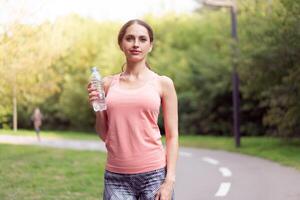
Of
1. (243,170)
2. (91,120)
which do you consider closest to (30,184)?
(243,170)

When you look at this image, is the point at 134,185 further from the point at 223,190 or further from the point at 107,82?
the point at 223,190

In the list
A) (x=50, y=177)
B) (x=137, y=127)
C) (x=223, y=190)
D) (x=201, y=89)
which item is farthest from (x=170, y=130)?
(x=201, y=89)

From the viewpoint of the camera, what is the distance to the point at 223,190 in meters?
9.55

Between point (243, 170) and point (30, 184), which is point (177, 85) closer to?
point (243, 170)

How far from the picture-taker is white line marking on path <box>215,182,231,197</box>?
9078 millimetres

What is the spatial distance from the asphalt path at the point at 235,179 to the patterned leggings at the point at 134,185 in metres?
5.82

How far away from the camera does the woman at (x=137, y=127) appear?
2.90 m

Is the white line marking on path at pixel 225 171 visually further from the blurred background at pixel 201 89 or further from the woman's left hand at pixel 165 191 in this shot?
the woman's left hand at pixel 165 191

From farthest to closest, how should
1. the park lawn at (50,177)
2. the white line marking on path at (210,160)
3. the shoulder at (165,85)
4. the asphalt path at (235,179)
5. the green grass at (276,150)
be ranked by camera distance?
the white line marking on path at (210,160) → the green grass at (276,150) → the asphalt path at (235,179) → the park lawn at (50,177) → the shoulder at (165,85)

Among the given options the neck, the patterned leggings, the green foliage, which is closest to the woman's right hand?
the neck

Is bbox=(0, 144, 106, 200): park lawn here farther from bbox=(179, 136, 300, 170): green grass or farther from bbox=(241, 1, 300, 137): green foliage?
bbox=(241, 1, 300, 137): green foliage

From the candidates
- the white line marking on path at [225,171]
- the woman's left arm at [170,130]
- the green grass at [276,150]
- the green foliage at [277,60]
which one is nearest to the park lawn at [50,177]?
the white line marking on path at [225,171]

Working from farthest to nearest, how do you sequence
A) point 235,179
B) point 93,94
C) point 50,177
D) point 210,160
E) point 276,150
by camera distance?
point 276,150
point 210,160
point 235,179
point 50,177
point 93,94

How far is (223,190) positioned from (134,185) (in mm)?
6830
